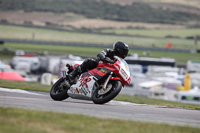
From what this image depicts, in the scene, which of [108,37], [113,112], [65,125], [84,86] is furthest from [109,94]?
[108,37]

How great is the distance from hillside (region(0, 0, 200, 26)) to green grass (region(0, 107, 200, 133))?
106218mm

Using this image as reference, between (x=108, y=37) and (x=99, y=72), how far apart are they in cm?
7564

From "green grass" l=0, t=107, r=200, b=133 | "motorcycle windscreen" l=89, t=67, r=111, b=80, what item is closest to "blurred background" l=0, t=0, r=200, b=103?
"motorcycle windscreen" l=89, t=67, r=111, b=80

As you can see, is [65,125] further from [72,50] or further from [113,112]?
[72,50]

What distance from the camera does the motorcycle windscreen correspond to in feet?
29.5

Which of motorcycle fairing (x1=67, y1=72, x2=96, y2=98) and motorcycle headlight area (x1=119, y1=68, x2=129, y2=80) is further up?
motorcycle headlight area (x1=119, y1=68, x2=129, y2=80)

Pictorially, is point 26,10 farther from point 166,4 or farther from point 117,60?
point 117,60

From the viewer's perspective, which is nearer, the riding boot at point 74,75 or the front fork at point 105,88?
the front fork at point 105,88

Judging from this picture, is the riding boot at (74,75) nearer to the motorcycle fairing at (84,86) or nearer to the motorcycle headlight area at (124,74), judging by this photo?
the motorcycle fairing at (84,86)

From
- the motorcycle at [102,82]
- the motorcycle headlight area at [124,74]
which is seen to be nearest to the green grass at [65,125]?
the motorcycle at [102,82]

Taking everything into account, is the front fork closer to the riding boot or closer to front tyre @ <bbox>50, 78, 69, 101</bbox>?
the riding boot

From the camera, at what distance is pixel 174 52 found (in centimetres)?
7444

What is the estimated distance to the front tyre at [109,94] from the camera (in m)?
8.59

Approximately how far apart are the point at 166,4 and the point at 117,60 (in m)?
130
